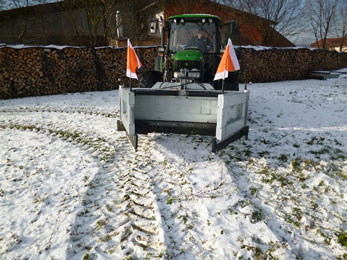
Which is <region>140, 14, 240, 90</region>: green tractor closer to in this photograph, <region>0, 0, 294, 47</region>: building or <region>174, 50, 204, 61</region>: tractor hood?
<region>174, 50, 204, 61</region>: tractor hood

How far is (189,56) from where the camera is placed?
5.32 m

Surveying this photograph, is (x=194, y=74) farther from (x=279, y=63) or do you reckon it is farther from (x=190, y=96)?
(x=279, y=63)

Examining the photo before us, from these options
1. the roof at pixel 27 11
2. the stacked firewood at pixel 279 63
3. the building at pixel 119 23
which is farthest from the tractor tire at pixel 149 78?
the roof at pixel 27 11

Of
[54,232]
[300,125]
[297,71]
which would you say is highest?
[297,71]

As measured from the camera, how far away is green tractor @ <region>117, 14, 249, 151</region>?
13.2 ft

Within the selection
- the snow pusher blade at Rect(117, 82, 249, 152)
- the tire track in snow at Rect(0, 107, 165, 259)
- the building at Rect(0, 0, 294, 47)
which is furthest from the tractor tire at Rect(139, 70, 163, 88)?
the building at Rect(0, 0, 294, 47)

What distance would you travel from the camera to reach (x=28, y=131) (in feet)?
18.4

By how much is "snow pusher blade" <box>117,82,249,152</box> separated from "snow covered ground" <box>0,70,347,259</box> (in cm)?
39

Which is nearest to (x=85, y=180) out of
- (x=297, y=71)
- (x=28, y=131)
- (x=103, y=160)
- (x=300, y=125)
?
(x=103, y=160)

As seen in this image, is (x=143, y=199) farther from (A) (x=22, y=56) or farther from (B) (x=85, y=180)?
(A) (x=22, y=56)

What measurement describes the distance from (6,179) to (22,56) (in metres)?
8.47

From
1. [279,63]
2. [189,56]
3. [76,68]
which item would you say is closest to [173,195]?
[189,56]

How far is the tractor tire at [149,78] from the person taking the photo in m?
5.87

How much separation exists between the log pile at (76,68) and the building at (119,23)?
19.3ft
